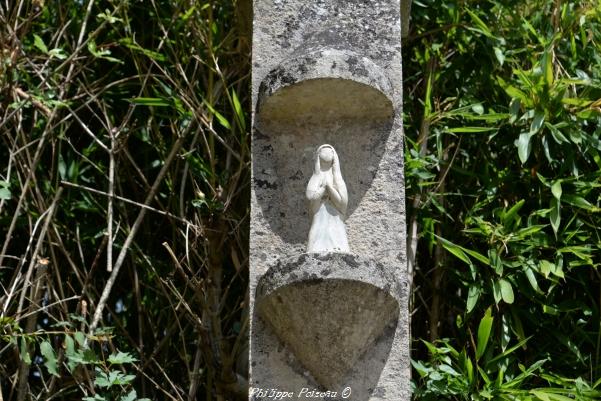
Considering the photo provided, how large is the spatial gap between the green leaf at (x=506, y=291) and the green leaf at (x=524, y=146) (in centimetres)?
37

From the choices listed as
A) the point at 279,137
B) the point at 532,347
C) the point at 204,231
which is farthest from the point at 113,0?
the point at 532,347

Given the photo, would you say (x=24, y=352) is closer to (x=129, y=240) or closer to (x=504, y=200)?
(x=129, y=240)

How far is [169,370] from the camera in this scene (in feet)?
13.6

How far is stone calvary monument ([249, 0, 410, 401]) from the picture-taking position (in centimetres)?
298

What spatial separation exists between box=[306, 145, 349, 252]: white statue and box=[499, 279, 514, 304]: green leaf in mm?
858

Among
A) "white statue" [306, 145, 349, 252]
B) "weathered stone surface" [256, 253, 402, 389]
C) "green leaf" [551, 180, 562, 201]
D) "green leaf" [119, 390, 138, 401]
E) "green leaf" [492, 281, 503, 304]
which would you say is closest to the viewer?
"weathered stone surface" [256, 253, 402, 389]

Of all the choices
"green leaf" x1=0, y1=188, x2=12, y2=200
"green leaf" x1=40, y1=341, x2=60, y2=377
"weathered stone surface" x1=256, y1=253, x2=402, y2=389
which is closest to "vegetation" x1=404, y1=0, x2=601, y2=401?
"weathered stone surface" x1=256, y1=253, x2=402, y2=389

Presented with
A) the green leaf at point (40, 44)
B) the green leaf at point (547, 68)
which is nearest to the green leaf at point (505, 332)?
the green leaf at point (547, 68)

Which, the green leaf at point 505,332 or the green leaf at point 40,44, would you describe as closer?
the green leaf at point 505,332

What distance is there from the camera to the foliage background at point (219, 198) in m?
3.86

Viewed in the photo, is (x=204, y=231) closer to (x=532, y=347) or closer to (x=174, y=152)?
(x=174, y=152)

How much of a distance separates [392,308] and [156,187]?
4.41 ft

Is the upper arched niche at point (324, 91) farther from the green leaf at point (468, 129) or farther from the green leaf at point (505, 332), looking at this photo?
the green leaf at point (505, 332)

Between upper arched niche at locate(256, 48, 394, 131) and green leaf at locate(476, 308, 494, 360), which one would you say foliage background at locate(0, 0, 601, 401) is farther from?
upper arched niche at locate(256, 48, 394, 131)
